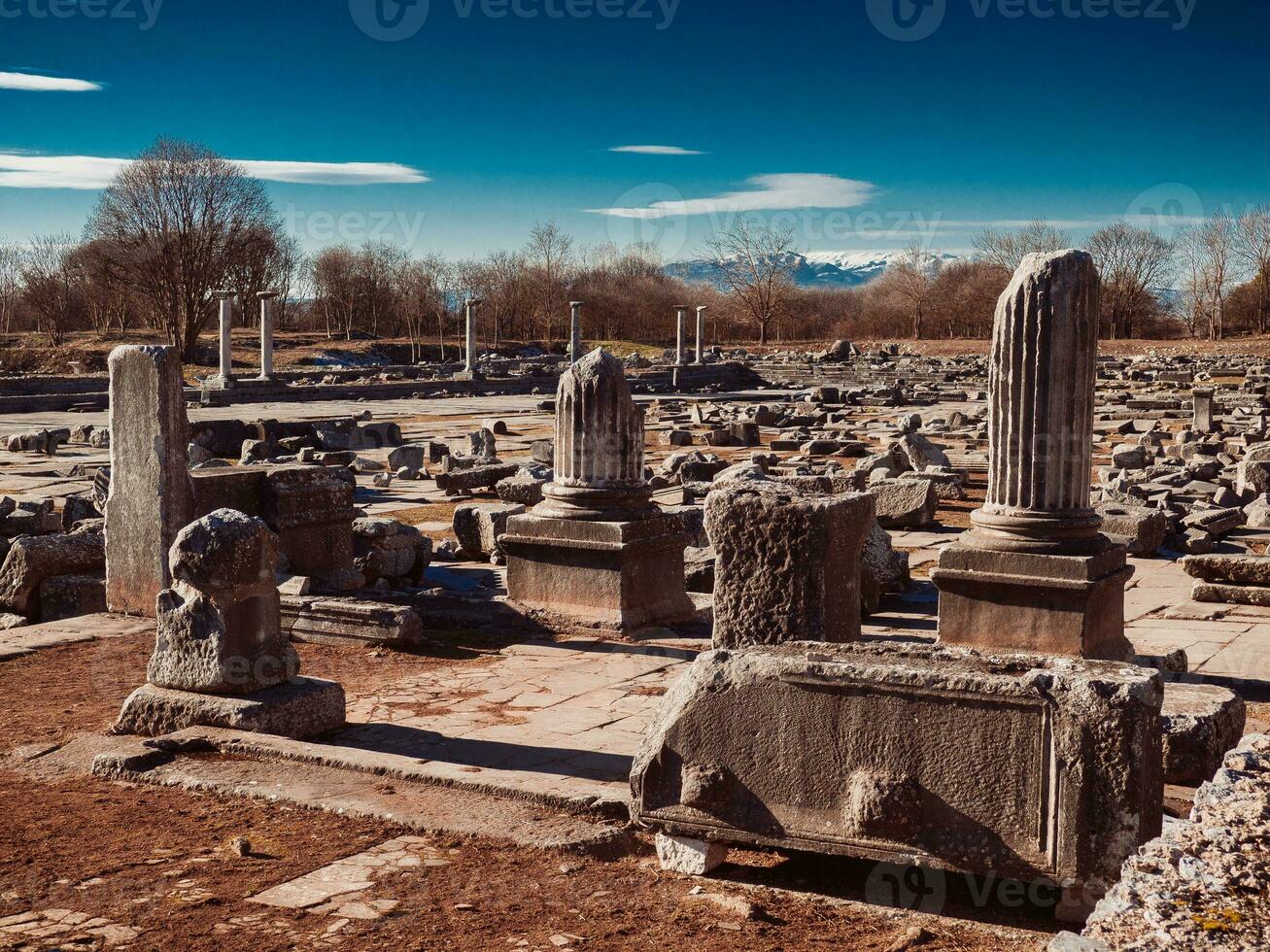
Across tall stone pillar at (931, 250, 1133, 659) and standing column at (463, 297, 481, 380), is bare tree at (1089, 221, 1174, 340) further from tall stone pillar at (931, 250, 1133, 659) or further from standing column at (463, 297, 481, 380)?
tall stone pillar at (931, 250, 1133, 659)

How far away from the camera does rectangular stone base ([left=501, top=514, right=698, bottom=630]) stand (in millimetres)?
9164

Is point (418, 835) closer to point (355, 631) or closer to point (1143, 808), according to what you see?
point (1143, 808)

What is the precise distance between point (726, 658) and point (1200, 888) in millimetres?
1997

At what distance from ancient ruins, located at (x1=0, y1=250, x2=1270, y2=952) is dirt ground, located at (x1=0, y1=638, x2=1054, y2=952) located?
0.08 m

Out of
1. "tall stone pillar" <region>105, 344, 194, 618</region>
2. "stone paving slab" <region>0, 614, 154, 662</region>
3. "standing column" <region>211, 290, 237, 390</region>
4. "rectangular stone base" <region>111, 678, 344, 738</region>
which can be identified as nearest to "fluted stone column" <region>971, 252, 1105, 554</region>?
"rectangular stone base" <region>111, 678, 344, 738</region>

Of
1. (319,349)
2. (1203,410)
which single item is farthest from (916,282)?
(1203,410)

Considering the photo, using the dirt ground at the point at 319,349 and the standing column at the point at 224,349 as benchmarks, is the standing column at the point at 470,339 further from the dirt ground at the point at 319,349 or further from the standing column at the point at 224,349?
the standing column at the point at 224,349

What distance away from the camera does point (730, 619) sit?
6.58 m

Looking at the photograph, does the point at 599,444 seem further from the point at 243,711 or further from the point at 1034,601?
the point at 243,711

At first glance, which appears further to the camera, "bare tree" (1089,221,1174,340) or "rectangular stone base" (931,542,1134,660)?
"bare tree" (1089,221,1174,340)

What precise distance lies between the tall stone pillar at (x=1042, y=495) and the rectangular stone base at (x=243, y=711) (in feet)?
12.3

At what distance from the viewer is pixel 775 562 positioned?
21.4 ft

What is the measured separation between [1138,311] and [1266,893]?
7584 centimetres

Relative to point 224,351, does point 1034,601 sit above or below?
below
